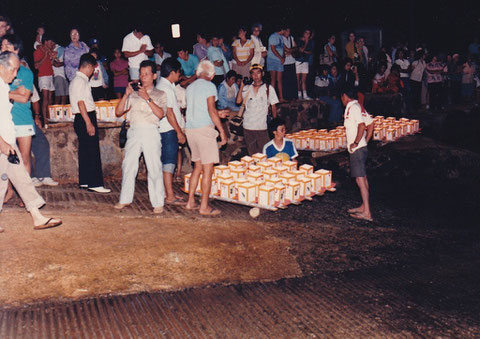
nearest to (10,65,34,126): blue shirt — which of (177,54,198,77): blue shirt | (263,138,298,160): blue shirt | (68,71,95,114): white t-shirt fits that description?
(68,71,95,114): white t-shirt

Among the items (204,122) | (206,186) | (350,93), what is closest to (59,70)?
(204,122)

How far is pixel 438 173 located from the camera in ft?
37.6

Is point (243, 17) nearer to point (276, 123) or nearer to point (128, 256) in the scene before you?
point (276, 123)

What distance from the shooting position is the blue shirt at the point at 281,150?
8844 millimetres

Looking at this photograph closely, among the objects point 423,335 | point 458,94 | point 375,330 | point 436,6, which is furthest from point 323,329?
point 436,6

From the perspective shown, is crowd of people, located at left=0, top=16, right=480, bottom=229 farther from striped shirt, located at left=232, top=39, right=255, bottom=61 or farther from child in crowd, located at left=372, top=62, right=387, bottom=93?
child in crowd, located at left=372, top=62, right=387, bottom=93

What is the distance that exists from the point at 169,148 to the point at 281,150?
7.81ft

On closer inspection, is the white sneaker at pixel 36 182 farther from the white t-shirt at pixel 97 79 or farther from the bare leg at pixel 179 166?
the white t-shirt at pixel 97 79

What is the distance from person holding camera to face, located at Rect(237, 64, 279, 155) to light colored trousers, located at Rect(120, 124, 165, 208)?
261 centimetres

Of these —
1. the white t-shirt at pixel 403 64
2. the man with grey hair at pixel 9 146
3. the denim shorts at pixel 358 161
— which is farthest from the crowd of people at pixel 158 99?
the white t-shirt at pixel 403 64

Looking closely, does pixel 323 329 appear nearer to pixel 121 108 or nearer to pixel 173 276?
pixel 173 276

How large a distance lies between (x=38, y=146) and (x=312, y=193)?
4447 millimetres

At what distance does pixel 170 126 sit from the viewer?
7230mm

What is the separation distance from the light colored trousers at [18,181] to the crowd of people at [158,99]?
12 millimetres
